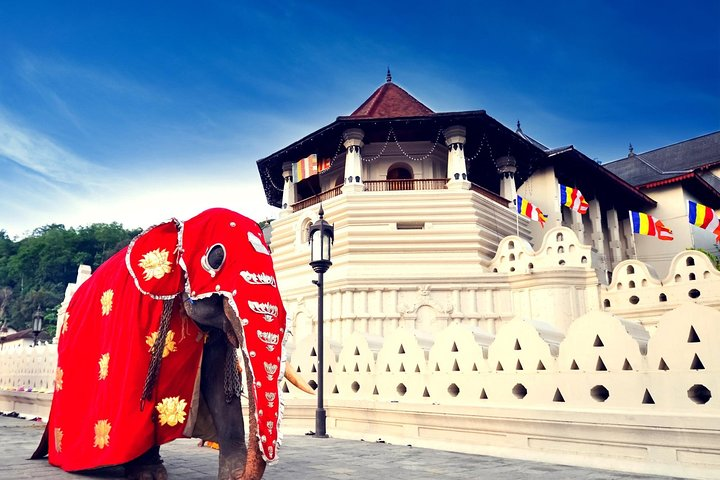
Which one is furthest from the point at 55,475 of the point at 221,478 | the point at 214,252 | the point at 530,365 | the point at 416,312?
the point at 416,312

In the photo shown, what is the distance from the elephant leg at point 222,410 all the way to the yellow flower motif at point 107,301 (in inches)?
46.2

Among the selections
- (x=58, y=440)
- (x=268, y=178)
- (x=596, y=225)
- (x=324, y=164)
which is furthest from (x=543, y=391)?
(x=596, y=225)

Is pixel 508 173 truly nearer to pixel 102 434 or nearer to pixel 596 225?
pixel 596 225

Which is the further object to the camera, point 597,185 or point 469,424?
point 597,185

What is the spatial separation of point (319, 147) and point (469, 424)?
56.2 feet

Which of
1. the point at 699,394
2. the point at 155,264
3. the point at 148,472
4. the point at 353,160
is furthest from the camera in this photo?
the point at 353,160

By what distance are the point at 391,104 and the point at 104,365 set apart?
20650mm

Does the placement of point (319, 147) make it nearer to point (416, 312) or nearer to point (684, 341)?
point (416, 312)

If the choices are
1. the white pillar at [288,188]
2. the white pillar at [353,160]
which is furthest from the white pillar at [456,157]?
the white pillar at [288,188]

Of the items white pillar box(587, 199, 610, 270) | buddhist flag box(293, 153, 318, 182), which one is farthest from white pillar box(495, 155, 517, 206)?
buddhist flag box(293, 153, 318, 182)

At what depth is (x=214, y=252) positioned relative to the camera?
4.57 m

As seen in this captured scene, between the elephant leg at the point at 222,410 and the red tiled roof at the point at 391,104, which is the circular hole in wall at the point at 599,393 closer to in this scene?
the elephant leg at the point at 222,410

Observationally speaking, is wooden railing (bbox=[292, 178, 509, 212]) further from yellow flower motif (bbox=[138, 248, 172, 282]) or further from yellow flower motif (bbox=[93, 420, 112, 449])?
yellow flower motif (bbox=[93, 420, 112, 449])

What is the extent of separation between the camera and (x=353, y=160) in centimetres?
2116
